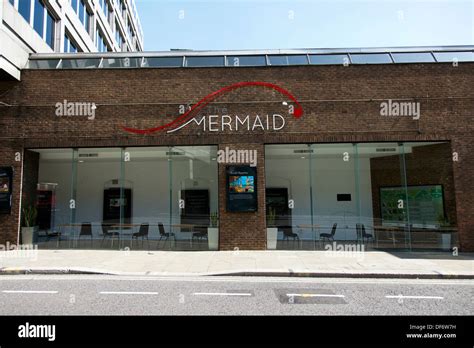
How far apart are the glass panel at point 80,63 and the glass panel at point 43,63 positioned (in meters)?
0.30

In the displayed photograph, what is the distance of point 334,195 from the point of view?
14141mm

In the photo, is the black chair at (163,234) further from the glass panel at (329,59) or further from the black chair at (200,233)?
the glass panel at (329,59)

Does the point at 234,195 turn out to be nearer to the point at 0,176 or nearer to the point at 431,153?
the point at 431,153

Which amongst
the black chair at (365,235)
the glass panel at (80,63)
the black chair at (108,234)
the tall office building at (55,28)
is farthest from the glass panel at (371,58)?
the tall office building at (55,28)

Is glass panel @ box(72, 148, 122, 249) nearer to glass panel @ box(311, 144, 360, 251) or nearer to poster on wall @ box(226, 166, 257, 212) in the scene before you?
poster on wall @ box(226, 166, 257, 212)

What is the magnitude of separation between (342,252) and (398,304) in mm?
5591

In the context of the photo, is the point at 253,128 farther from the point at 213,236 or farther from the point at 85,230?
the point at 85,230

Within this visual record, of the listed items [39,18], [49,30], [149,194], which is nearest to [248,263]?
A: [149,194]

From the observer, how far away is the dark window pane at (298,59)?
496 inches

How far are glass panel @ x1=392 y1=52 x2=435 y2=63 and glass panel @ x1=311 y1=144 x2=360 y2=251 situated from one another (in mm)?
3878

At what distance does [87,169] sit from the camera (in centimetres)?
1349

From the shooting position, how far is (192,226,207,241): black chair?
12258mm

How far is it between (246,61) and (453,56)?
25.5ft
